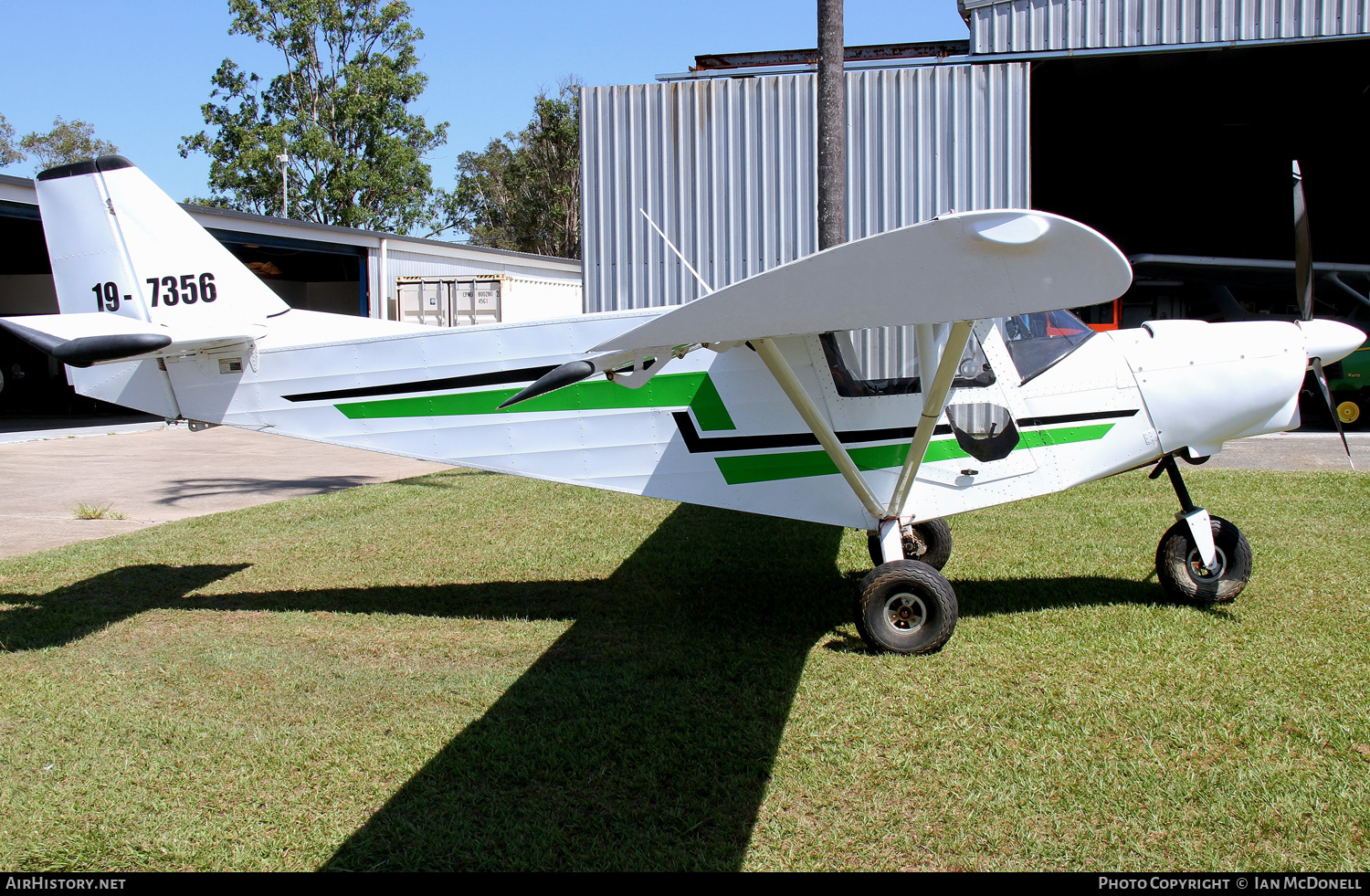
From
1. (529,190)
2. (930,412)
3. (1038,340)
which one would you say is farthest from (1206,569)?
(529,190)

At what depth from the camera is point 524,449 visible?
5.68 m

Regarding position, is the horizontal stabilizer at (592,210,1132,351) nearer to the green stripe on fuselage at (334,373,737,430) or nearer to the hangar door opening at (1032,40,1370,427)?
the green stripe on fuselage at (334,373,737,430)

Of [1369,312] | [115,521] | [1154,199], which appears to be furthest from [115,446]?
[1154,199]

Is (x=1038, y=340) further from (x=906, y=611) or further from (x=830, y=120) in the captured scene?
(x=830, y=120)

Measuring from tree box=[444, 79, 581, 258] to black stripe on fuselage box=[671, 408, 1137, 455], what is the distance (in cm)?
4423

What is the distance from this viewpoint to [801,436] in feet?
18.0

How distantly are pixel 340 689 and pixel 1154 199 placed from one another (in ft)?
99.5

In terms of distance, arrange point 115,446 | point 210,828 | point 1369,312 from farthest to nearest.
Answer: point 1369,312 < point 115,446 < point 210,828

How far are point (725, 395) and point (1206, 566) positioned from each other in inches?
120

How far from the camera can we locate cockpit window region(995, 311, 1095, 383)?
537cm

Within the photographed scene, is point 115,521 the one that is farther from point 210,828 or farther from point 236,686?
point 210,828

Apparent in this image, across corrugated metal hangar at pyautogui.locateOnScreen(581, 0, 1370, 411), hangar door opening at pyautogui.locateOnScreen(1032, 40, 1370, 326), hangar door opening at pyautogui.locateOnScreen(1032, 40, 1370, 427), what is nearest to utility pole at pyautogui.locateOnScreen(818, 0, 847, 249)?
corrugated metal hangar at pyautogui.locateOnScreen(581, 0, 1370, 411)

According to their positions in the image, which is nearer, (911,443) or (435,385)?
(911,443)

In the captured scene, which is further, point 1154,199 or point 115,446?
point 1154,199
